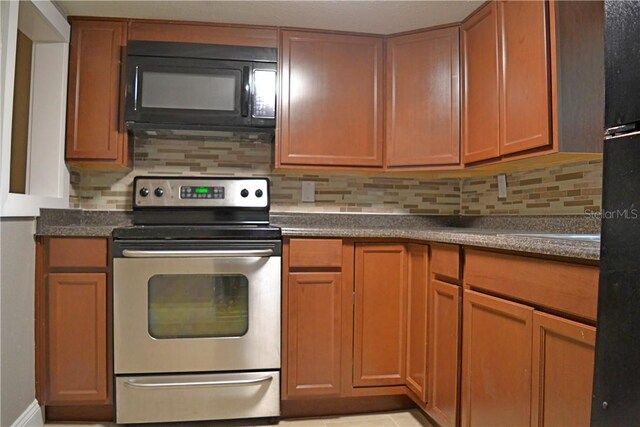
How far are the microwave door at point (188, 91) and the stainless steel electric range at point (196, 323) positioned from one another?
0.59 m

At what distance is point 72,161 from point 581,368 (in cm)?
230

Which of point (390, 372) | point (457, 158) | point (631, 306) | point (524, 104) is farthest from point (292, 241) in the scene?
point (631, 306)

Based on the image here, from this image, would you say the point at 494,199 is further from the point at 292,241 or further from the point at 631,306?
the point at 631,306

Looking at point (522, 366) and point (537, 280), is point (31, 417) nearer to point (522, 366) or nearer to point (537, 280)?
point (522, 366)

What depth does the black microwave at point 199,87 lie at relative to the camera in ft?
6.50

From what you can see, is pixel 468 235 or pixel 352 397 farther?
pixel 352 397

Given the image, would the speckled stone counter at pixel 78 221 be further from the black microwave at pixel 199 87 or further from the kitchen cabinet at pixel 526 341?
the kitchen cabinet at pixel 526 341

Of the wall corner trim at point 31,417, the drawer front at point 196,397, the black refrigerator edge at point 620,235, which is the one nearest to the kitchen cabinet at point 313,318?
the drawer front at point 196,397

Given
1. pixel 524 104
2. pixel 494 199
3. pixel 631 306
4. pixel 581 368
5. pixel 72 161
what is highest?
pixel 524 104

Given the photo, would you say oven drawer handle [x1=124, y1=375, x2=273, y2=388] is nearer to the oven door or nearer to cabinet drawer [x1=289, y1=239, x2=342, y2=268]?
the oven door

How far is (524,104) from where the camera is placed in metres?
1.60

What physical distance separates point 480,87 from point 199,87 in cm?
139

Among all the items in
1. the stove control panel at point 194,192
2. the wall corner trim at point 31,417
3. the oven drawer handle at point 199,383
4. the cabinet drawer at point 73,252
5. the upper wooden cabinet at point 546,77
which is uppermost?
the upper wooden cabinet at point 546,77

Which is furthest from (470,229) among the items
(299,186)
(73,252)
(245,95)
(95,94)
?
(95,94)
